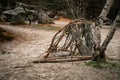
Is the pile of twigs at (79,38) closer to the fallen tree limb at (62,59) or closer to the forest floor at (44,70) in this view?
the fallen tree limb at (62,59)

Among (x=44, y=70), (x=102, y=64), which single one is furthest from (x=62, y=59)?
(x=102, y=64)

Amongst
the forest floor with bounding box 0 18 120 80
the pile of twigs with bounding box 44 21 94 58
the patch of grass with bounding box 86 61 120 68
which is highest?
the pile of twigs with bounding box 44 21 94 58

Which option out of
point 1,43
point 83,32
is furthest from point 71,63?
point 1,43

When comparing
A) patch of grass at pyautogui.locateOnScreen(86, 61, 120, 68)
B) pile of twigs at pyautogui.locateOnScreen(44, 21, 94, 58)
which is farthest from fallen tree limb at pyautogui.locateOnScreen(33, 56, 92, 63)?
patch of grass at pyautogui.locateOnScreen(86, 61, 120, 68)

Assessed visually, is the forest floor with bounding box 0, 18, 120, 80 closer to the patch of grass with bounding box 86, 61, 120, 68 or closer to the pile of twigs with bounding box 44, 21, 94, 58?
the patch of grass with bounding box 86, 61, 120, 68

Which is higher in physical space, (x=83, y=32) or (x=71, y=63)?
(x=83, y=32)

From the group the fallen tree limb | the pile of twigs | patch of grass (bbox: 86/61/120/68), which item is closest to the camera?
patch of grass (bbox: 86/61/120/68)

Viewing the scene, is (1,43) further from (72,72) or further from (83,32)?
(72,72)

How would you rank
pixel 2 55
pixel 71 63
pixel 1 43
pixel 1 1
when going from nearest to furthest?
1. pixel 71 63
2. pixel 2 55
3. pixel 1 43
4. pixel 1 1

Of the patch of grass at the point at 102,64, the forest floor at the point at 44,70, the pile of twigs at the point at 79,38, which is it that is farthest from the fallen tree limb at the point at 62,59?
the patch of grass at the point at 102,64

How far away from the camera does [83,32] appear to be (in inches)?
382

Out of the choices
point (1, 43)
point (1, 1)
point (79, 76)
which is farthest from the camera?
point (1, 1)

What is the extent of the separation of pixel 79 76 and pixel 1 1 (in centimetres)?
1853

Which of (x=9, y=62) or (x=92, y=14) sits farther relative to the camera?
(x=92, y=14)
